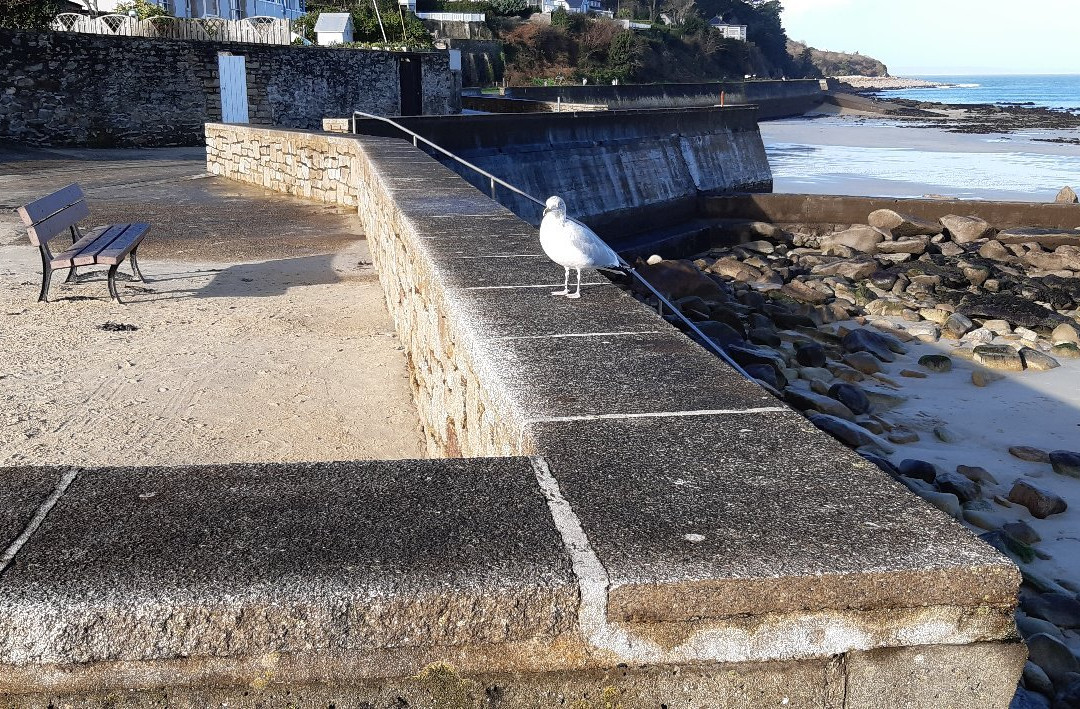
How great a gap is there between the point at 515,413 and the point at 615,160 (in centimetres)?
1627

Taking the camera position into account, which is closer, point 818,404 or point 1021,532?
point 1021,532

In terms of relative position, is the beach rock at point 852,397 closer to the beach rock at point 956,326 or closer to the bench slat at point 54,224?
the beach rock at point 956,326

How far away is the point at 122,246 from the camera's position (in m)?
7.11

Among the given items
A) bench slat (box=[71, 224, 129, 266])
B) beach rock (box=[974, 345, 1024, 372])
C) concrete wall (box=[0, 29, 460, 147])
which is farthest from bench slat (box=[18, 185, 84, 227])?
concrete wall (box=[0, 29, 460, 147])

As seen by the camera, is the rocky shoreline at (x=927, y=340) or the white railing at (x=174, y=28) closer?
the rocky shoreline at (x=927, y=340)

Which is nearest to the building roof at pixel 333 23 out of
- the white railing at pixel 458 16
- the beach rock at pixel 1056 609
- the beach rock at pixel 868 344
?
the white railing at pixel 458 16

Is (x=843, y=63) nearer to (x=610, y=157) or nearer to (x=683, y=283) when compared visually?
(x=610, y=157)

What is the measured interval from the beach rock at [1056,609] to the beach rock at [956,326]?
6.91m

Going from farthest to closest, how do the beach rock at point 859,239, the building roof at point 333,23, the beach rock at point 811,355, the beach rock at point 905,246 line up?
the building roof at point 333,23 < the beach rock at point 859,239 < the beach rock at point 905,246 < the beach rock at point 811,355

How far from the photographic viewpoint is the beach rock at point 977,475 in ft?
22.4

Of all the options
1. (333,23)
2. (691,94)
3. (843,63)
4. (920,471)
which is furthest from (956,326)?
(843,63)

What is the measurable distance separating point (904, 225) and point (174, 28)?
58.7 feet

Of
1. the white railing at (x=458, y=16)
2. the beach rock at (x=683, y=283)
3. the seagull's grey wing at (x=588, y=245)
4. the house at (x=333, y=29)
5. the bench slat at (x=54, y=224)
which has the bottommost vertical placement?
the beach rock at (x=683, y=283)

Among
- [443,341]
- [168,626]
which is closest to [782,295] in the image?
[443,341]
